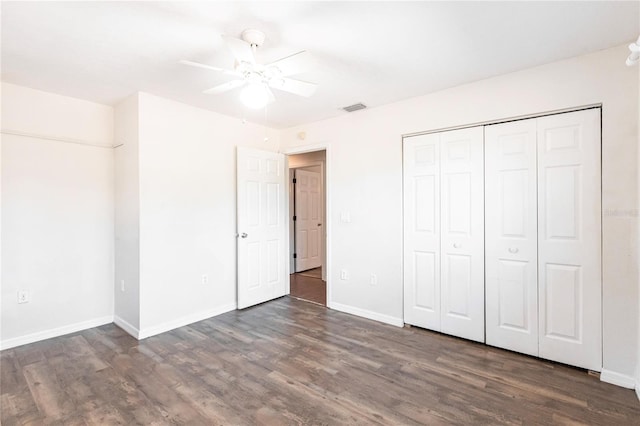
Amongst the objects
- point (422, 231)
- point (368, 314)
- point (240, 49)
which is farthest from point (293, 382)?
point (240, 49)

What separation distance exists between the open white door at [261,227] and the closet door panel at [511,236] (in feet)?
8.57

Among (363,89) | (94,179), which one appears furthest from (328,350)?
(94,179)

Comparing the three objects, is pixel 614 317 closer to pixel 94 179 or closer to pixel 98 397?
pixel 98 397

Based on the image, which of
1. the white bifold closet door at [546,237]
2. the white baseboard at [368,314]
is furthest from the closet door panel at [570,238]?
the white baseboard at [368,314]

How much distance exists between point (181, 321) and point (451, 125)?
135 inches

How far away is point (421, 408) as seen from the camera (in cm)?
199

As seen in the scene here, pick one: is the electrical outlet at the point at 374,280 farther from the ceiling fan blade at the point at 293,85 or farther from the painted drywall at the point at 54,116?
the painted drywall at the point at 54,116

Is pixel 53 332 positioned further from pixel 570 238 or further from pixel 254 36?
pixel 570 238

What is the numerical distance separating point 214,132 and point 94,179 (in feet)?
4.46

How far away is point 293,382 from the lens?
229cm

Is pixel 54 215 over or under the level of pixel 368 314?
over

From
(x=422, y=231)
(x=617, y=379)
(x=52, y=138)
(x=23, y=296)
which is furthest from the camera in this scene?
(x=422, y=231)

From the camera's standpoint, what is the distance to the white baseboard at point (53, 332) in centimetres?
285

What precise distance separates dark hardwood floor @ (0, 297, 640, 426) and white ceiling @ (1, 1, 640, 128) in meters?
2.40
